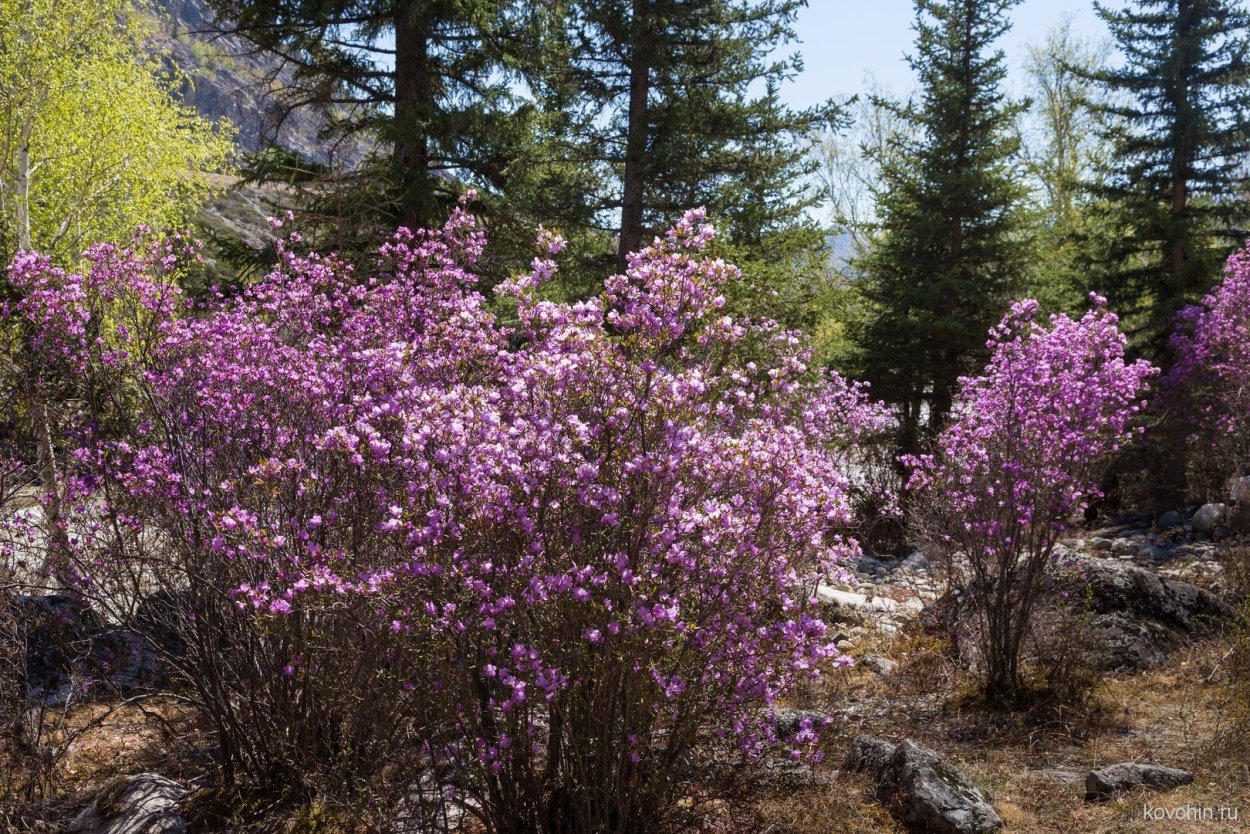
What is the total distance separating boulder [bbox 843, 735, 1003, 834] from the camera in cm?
449

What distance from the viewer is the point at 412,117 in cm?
1087

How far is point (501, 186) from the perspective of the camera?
39.5 ft

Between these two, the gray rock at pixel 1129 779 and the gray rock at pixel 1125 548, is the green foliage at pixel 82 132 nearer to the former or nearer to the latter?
the gray rock at pixel 1129 779

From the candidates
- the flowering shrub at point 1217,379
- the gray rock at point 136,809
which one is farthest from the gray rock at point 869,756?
the flowering shrub at point 1217,379

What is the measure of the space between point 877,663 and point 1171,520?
8865 millimetres

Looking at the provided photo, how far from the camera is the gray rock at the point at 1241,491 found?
10.7 meters

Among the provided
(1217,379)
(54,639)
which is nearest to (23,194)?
(54,639)

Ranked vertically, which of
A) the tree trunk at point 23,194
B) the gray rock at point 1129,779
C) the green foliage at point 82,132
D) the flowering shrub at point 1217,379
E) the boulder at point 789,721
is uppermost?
the green foliage at point 82,132

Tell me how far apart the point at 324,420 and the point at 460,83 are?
7961 mm

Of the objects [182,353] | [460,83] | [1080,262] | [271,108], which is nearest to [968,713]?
[182,353]

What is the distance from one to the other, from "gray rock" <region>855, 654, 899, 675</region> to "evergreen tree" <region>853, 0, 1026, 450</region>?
784cm

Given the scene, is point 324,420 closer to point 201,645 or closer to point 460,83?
point 201,645

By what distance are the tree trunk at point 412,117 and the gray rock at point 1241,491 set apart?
10.5 m

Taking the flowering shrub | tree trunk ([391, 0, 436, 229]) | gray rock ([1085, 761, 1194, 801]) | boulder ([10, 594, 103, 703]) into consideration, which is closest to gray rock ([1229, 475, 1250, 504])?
the flowering shrub
